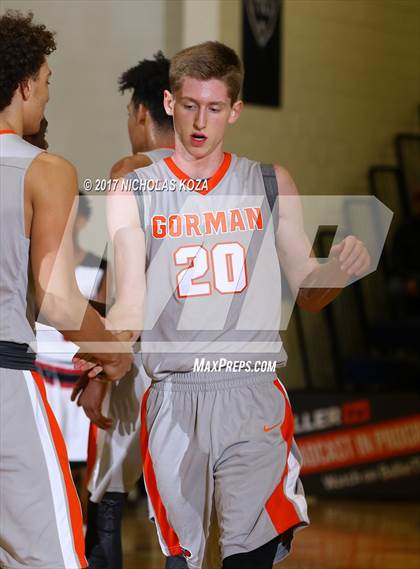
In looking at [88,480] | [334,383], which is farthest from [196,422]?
[334,383]

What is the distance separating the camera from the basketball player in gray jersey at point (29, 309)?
2584mm

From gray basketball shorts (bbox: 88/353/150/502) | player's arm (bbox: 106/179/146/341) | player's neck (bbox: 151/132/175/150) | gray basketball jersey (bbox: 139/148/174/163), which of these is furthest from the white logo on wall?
gray basketball shorts (bbox: 88/353/150/502)

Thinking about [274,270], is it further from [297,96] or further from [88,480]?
[297,96]

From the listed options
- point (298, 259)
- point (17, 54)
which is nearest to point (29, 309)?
point (17, 54)

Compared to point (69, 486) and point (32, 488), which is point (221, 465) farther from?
point (32, 488)

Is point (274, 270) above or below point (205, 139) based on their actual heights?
below

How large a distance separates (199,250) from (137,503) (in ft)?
12.5

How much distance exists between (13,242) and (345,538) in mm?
3662

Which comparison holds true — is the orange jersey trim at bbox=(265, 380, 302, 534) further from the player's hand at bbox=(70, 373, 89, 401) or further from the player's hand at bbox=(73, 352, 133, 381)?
the player's hand at bbox=(70, 373, 89, 401)

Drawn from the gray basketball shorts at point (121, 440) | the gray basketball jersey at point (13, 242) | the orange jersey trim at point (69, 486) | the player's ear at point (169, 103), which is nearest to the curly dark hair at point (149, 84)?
the player's ear at point (169, 103)

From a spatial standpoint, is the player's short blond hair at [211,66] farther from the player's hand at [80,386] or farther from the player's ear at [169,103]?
the player's hand at [80,386]

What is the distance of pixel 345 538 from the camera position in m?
5.79

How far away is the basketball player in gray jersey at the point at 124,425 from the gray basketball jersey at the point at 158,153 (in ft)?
0.06

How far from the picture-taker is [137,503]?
6594 millimetres
